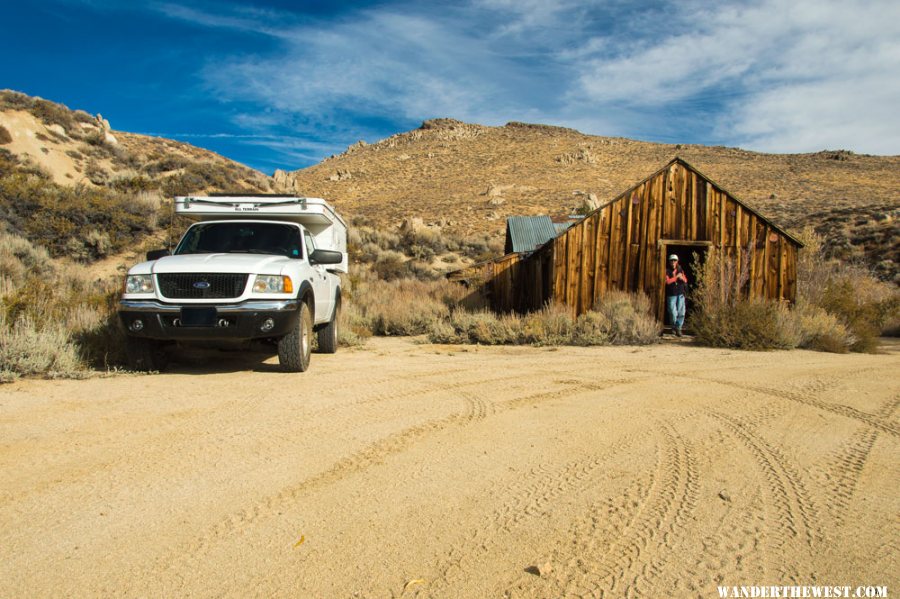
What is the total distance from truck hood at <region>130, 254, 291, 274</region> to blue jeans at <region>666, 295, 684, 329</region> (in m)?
9.41

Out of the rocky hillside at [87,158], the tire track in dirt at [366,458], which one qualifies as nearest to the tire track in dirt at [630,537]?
the tire track in dirt at [366,458]

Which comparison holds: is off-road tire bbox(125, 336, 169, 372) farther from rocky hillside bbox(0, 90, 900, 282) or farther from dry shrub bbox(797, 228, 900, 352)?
rocky hillside bbox(0, 90, 900, 282)

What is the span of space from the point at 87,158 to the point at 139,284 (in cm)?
2552

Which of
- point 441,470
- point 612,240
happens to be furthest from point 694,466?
point 612,240

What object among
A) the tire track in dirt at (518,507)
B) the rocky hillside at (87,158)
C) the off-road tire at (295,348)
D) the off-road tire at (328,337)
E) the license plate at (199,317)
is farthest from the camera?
the rocky hillside at (87,158)

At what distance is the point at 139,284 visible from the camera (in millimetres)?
6922

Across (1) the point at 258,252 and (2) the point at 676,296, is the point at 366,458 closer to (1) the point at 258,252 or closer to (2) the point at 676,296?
(1) the point at 258,252

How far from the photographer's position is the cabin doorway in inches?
566

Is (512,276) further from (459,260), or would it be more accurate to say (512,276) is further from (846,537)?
(846,537)

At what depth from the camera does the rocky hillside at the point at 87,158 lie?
80.4 ft

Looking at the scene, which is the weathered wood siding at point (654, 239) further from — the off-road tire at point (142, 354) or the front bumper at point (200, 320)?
the off-road tire at point (142, 354)

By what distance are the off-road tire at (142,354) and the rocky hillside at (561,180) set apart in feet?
92.8

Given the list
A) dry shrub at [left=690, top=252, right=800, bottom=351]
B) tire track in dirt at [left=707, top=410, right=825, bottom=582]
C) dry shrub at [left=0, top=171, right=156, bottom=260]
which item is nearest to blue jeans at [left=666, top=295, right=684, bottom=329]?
dry shrub at [left=690, top=252, right=800, bottom=351]

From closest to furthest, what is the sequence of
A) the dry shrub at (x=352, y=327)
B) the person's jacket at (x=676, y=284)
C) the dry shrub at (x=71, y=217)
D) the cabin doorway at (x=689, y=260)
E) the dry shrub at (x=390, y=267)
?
the dry shrub at (x=352, y=327), the person's jacket at (x=676, y=284), the cabin doorway at (x=689, y=260), the dry shrub at (x=71, y=217), the dry shrub at (x=390, y=267)
